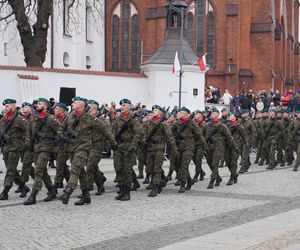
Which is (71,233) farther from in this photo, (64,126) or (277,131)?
(277,131)

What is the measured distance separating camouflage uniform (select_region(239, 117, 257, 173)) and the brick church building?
2499cm

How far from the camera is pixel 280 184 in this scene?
634 inches

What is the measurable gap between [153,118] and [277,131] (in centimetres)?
834

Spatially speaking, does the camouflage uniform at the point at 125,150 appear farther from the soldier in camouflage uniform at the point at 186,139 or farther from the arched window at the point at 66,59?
the arched window at the point at 66,59

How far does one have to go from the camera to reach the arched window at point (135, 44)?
1941 inches

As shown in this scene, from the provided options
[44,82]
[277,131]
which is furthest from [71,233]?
[44,82]

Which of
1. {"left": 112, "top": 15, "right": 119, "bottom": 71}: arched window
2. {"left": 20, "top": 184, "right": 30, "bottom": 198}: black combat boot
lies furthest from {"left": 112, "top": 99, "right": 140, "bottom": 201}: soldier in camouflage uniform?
{"left": 112, "top": 15, "right": 119, "bottom": 71}: arched window

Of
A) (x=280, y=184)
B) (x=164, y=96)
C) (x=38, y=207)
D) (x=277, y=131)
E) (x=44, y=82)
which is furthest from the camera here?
(x=164, y=96)

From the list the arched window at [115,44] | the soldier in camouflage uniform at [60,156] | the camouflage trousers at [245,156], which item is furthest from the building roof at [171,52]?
the soldier in camouflage uniform at [60,156]

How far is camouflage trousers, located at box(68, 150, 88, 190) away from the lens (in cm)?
1156

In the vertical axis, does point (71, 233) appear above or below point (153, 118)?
below

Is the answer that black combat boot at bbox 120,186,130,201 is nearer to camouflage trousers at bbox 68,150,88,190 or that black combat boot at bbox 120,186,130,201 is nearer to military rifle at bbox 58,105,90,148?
camouflage trousers at bbox 68,150,88,190

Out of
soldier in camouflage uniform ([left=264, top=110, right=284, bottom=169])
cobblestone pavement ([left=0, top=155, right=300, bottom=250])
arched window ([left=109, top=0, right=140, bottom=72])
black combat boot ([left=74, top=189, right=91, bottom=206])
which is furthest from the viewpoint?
arched window ([left=109, top=0, right=140, bottom=72])

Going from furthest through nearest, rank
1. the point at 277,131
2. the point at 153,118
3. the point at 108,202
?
the point at 277,131 → the point at 153,118 → the point at 108,202
